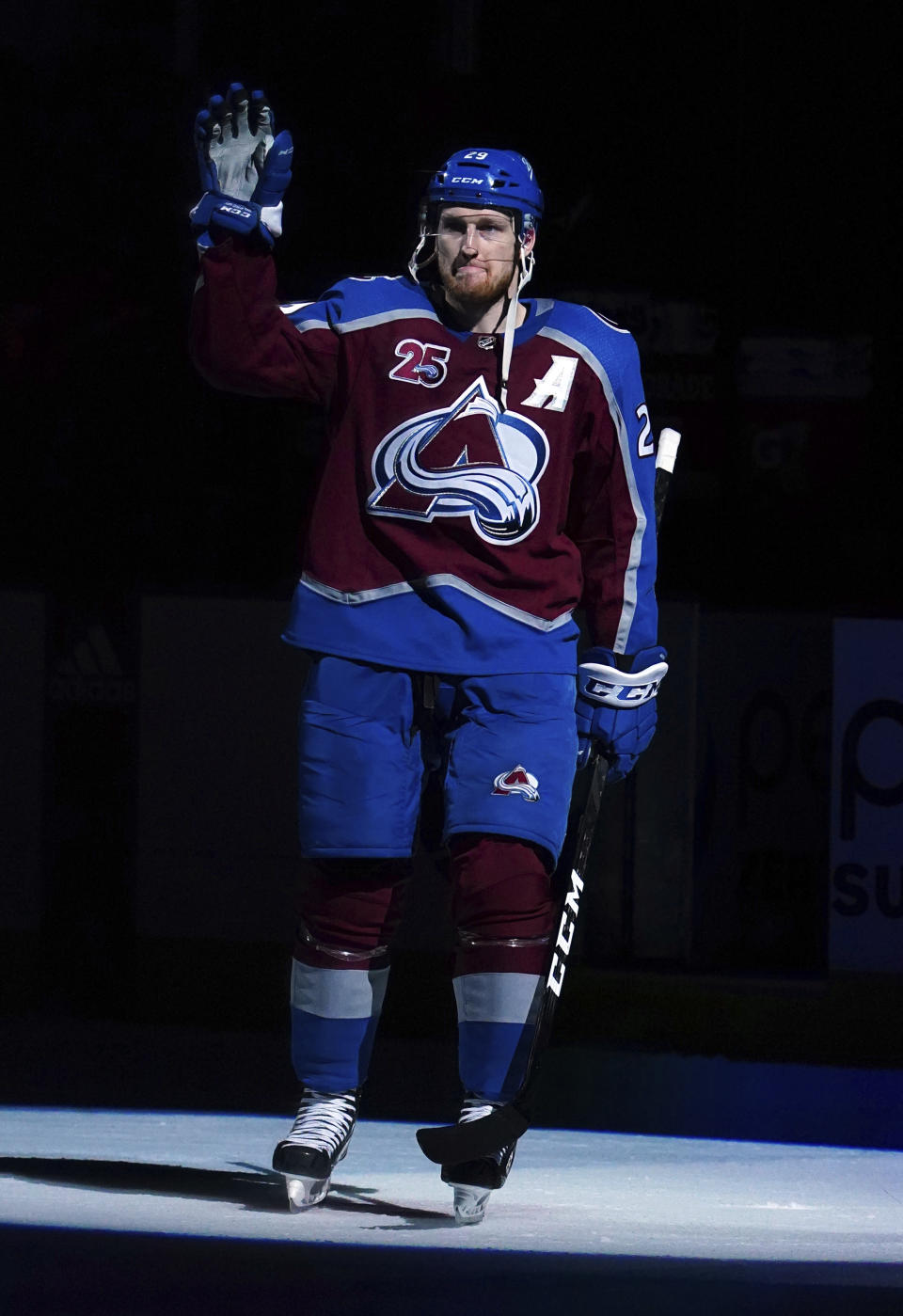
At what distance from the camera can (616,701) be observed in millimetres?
4516

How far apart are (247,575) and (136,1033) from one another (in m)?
1.84

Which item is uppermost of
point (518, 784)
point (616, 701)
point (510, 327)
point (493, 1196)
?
point (510, 327)

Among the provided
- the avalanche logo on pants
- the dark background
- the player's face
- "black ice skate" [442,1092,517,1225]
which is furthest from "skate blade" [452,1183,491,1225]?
the dark background

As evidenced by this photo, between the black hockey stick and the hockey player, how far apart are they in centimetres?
4

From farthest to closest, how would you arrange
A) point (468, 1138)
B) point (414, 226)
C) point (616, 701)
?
point (414, 226) → point (616, 701) → point (468, 1138)

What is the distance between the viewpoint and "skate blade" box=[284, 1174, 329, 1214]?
14.3 feet

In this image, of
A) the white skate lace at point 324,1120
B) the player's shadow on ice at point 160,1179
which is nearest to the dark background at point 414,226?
the player's shadow on ice at point 160,1179

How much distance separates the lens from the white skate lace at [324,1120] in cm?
439

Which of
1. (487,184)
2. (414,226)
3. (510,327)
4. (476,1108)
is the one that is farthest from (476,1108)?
(414,226)

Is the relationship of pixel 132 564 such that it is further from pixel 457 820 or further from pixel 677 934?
pixel 457 820

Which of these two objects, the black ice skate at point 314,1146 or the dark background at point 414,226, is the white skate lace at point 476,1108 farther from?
the dark background at point 414,226

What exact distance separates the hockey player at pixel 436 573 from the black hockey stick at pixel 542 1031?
36mm

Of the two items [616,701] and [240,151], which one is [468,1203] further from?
[240,151]

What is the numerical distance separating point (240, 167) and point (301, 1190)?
1.68 m
